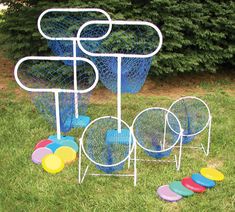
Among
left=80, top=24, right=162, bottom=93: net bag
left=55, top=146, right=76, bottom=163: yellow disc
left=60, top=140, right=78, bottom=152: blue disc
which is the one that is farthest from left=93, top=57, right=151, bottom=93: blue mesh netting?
left=55, top=146, right=76, bottom=163: yellow disc

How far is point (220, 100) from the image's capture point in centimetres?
604

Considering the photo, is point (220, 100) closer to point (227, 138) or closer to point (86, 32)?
point (227, 138)

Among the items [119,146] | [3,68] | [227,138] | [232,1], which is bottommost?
[3,68]

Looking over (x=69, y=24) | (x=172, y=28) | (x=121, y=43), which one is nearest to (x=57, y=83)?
(x=69, y=24)

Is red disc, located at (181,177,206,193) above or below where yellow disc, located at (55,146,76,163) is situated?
above

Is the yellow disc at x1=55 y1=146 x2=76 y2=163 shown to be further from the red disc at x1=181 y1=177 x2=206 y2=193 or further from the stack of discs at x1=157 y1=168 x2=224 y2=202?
the red disc at x1=181 y1=177 x2=206 y2=193

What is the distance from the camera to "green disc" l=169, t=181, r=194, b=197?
365 cm

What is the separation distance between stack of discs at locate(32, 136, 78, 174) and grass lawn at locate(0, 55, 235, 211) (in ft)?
0.23

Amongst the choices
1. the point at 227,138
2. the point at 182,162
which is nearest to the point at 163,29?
the point at 227,138

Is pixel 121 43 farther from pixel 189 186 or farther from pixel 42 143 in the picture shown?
pixel 189 186

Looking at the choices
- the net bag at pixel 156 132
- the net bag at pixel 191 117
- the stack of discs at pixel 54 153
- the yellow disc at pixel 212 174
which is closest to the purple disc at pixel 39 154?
the stack of discs at pixel 54 153

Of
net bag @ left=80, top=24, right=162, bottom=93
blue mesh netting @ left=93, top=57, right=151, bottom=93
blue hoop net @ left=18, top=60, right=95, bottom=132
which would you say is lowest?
blue hoop net @ left=18, top=60, right=95, bottom=132

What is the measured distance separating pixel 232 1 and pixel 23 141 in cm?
372

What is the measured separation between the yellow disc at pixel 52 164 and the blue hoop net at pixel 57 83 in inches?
18.3
